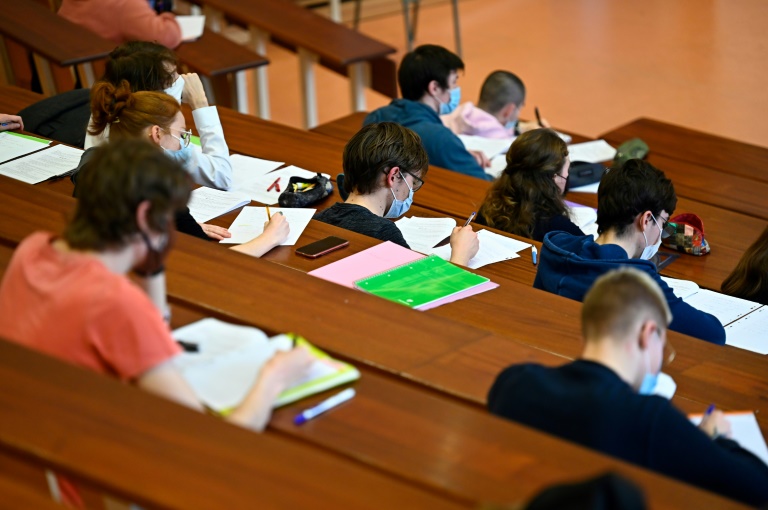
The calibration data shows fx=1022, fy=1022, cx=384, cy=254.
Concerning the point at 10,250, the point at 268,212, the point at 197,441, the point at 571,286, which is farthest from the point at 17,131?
the point at 197,441

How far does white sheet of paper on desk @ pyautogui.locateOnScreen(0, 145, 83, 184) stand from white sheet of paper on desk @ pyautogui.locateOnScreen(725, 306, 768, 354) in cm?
212

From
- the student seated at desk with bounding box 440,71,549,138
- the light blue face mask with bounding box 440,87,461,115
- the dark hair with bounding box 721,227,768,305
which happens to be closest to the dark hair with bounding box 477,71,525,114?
the student seated at desk with bounding box 440,71,549,138

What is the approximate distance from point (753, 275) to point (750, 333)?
0.35 meters

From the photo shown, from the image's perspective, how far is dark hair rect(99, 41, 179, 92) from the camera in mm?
3533

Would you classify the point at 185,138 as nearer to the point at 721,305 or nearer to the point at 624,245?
the point at 624,245

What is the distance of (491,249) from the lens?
3.19 m

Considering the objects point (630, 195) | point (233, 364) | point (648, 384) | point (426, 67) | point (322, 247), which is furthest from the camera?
point (426, 67)

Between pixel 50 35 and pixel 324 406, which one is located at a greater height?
pixel 50 35

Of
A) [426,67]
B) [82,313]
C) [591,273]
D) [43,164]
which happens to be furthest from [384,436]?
[426,67]

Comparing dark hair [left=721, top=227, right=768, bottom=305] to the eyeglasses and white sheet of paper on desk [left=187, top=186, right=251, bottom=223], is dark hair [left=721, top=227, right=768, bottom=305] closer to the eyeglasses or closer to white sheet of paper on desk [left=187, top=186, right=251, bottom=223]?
white sheet of paper on desk [left=187, top=186, right=251, bottom=223]

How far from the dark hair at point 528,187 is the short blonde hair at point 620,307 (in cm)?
151

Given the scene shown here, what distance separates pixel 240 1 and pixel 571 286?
3.67 m

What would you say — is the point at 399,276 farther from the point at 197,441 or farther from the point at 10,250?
the point at 197,441

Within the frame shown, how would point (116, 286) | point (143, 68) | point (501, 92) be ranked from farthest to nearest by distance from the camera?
point (501, 92), point (143, 68), point (116, 286)
